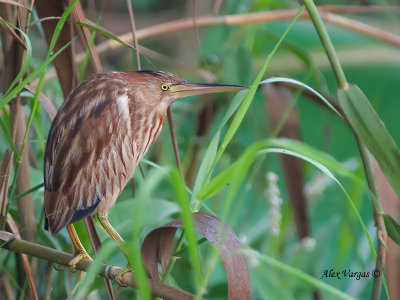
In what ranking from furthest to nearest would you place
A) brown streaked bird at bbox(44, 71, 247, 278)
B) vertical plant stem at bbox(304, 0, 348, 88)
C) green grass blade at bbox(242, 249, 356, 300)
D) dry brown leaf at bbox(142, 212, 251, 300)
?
brown streaked bird at bbox(44, 71, 247, 278)
vertical plant stem at bbox(304, 0, 348, 88)
dry brown leaf at bbox(142, 212, 251, 300)
green grass blade at bbox(242, 249, 356, 300)

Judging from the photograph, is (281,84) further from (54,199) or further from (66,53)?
(54,199)

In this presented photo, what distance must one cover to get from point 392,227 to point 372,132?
0.47 ft

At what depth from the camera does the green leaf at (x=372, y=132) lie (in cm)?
101

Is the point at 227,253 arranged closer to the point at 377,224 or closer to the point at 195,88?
the point at 377,224

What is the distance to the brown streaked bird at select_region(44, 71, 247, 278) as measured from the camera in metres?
1.12

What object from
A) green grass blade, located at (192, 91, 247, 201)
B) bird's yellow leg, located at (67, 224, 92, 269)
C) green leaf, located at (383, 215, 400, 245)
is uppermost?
green grass blade, located at (192, 91, 247, 201)

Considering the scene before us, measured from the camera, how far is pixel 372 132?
39.7 inches

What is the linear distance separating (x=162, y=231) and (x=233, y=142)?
704 millimetres

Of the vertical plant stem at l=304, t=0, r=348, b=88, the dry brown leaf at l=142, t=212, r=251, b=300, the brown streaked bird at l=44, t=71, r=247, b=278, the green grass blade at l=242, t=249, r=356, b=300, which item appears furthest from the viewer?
the brown streaked bird at l=44, t=71, r=247, b=278

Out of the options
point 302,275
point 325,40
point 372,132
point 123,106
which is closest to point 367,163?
point 372,132

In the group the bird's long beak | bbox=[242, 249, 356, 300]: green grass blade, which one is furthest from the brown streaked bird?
bbox=[242, 249, 356, 300]: green grass blade

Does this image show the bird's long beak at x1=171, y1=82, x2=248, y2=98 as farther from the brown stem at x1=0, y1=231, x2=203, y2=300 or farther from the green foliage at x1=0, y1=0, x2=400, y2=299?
the brown stem at x1=0, y1=231, x2=203, y2=300

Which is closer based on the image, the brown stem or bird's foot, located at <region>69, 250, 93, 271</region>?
the brown stem

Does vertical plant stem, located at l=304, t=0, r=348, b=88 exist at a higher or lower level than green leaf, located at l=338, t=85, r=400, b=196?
higher
